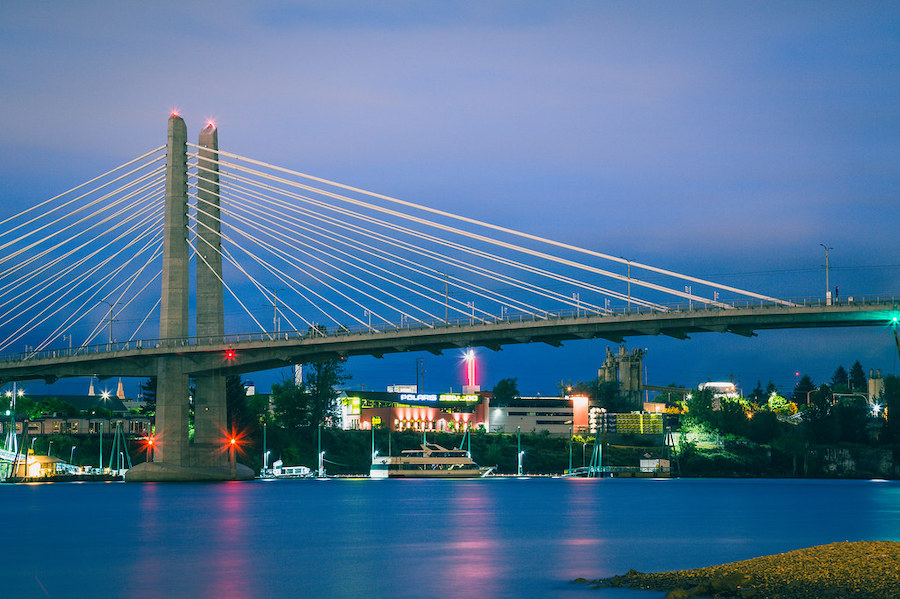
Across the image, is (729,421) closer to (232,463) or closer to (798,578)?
(232,463)

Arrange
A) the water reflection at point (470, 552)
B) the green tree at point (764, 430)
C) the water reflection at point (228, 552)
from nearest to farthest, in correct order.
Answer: the water reflection at point (228, 552) < the water reflection at point (470, 552) < the green tree at point (764, 430)

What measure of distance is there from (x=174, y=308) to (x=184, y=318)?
1.25 meters

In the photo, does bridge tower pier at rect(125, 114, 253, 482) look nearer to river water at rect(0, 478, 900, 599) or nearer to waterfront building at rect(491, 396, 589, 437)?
river water at rect(0, 478, 900, 599)

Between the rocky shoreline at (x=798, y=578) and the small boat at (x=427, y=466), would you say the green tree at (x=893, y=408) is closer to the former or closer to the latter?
the small boat at (x=427, y=466)

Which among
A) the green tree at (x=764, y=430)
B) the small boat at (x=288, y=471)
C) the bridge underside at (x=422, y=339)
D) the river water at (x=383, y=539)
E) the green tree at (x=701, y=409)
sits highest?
the bridge underside at (x=422, y=339)

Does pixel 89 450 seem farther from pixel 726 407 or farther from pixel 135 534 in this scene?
pixel 726 407

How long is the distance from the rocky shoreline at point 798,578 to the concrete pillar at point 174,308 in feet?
189

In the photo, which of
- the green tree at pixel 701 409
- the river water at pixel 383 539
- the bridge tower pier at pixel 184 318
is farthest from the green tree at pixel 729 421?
the bridge tower pier at pixel 184 318

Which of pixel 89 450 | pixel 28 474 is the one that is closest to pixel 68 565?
pixel 28 474

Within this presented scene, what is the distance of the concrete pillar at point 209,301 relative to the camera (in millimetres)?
81688

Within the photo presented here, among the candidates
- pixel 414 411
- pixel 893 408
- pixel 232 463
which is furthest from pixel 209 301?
pixel 893 408

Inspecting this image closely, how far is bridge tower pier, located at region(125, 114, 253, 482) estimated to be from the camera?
8112 centimetres

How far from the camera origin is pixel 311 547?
4084 cm

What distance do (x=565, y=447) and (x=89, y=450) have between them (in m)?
69.2
